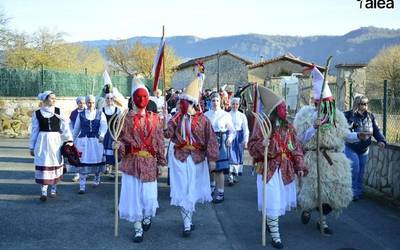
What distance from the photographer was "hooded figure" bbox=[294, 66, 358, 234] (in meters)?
6.86

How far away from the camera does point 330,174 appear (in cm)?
688

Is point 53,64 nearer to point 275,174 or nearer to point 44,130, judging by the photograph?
point 44,130

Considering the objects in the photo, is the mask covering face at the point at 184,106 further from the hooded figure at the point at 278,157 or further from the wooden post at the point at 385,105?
the wooden post at the point at 385,105

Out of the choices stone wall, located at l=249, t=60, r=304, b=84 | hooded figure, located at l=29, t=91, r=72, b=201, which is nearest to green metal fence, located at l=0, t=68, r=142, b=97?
hooded figure, located at l=29, t=91, r=72, b=201

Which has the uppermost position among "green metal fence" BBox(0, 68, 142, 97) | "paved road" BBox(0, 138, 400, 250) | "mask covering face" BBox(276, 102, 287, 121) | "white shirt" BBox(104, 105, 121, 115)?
"green metal fence" BBox(0, 68, 142, 97)

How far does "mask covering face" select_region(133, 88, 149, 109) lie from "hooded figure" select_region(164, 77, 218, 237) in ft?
1.73

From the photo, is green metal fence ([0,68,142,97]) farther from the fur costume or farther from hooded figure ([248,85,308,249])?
hooded figure ([248,85,308,249])

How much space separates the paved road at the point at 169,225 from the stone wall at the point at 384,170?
1.61 ft

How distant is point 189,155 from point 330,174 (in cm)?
205

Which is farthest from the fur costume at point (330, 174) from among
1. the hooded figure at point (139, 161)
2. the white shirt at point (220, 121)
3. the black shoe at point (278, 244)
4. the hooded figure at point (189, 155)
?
the white shirt at point (220, 121)

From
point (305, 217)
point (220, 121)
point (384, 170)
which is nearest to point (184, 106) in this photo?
point (305, 217)

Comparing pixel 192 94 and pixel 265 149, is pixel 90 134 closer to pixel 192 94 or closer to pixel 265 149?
pixel 192 94

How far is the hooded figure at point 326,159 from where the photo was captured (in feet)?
22.5

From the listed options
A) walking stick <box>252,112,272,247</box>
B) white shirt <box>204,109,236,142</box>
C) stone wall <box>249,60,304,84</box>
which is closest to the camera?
walking stick <box>252,112,272,247</box>
